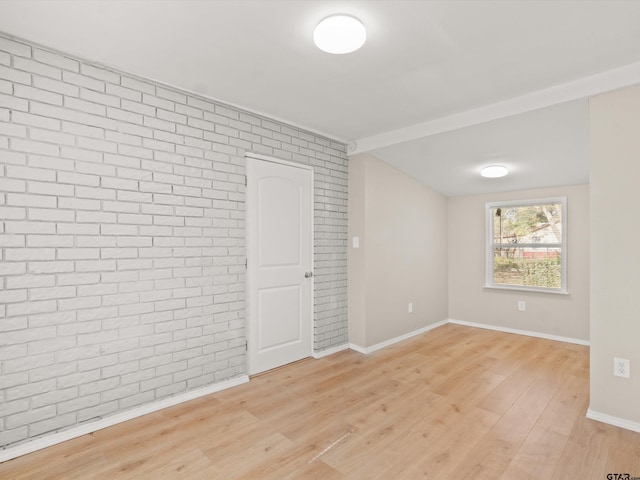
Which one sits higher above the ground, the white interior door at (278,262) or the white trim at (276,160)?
the white trim at (276,160)

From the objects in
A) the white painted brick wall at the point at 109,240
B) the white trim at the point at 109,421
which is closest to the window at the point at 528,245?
the white painted brick wall at the point at 109,240

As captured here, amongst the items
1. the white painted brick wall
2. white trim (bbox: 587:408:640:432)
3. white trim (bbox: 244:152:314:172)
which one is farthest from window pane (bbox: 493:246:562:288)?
the white painted brick wall

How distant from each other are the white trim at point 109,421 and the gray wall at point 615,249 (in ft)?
9.20

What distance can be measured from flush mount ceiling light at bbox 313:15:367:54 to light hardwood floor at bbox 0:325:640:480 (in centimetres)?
241

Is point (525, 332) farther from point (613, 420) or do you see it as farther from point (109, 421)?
point (109, 421)

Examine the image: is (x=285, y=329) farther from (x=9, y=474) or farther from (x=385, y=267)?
(x=9, y=474)

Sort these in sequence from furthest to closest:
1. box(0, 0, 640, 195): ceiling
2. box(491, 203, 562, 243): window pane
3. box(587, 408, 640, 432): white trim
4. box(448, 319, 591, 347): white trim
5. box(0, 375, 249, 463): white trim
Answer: box(491, 203, 562, 243): window pane, box(448, 319, 591, 347): white trim, box(587, 408, 640, 432): white trim, box(0, 375, 249, 463): white trim, box(0, 0, 640, 195): ceiling

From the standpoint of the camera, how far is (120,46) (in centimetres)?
211

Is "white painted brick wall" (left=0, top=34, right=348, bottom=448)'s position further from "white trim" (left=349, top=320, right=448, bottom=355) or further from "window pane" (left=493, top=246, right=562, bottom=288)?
"window pane" (left=493, top=246, right=562, bottom=288)

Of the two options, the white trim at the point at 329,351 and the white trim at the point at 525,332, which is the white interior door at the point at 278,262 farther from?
the white trim at the point at 525,332

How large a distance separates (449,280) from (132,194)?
4.54 meters

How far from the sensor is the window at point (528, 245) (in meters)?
4.34

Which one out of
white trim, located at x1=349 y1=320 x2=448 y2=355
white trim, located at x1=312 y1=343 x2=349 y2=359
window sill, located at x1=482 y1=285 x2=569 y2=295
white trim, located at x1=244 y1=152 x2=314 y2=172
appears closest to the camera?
white trim, located at x1=244 y1=152 x2=314 y2=172

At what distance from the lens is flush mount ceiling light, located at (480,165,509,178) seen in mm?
3885
